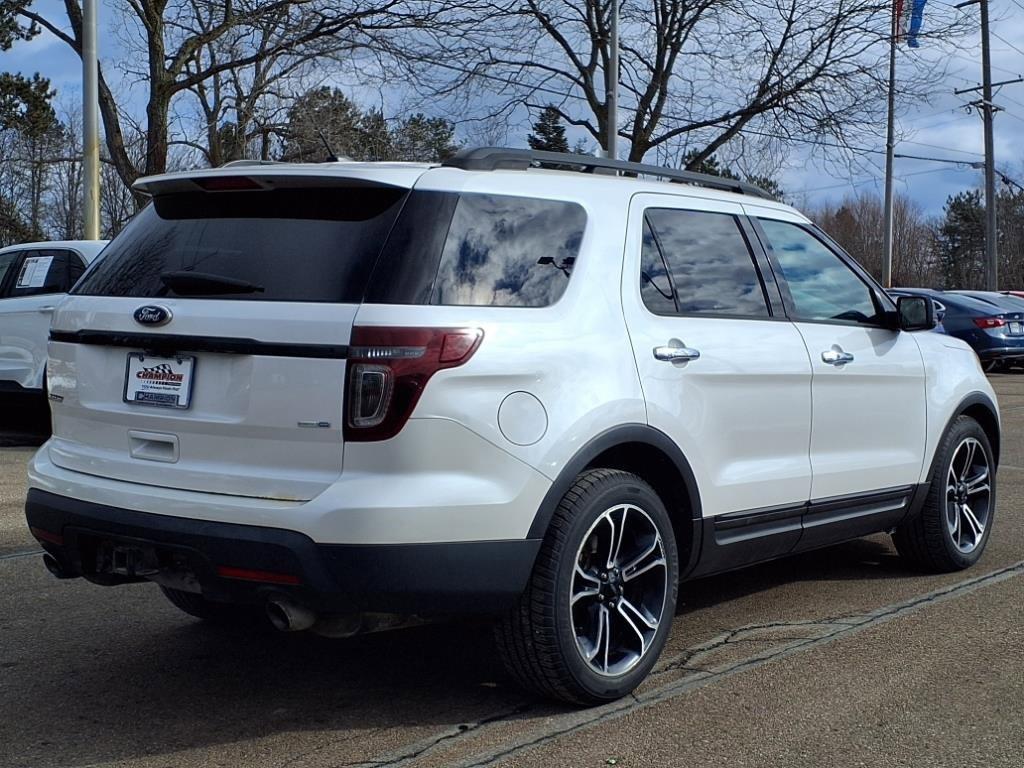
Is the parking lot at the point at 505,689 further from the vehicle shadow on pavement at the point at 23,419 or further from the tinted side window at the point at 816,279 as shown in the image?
the vehicle shadow on pavement at the point at 23,419

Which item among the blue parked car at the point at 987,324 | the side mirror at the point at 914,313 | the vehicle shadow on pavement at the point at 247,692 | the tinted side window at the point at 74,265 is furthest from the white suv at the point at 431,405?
the blue parked car at the point at 987,324

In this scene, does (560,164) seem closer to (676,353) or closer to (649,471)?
(676,353)

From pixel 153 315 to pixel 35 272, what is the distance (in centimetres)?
772

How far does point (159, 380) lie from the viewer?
153 inches

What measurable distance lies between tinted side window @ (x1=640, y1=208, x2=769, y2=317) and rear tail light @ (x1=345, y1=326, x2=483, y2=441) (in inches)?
43.7

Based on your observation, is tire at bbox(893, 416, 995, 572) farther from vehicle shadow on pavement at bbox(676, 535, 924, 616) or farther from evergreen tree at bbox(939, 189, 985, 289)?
evergreen tree at bbox(939, 189, 985, 289)

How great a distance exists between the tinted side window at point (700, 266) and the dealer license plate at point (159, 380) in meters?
1.59

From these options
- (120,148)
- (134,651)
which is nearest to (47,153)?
(120,148)

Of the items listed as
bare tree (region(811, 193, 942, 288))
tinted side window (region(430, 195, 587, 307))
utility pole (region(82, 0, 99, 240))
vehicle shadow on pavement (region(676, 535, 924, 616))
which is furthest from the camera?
bare tree (region(811, 193, 942, 288))

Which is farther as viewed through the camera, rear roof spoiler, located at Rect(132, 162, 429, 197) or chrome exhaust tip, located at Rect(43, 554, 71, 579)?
chrome exhaust tip, located at Rect(43, 554, 71, 579)

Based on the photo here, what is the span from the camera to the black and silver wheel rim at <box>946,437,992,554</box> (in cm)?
607

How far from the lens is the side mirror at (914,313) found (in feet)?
18.4

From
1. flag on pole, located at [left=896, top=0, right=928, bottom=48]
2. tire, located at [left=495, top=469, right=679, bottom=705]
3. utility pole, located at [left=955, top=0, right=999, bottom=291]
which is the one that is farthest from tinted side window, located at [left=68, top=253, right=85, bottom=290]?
utility pole, located at [left=955, top=0, right=999, bottom=291]

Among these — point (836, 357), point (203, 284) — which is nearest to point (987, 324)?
point (836, 357)
